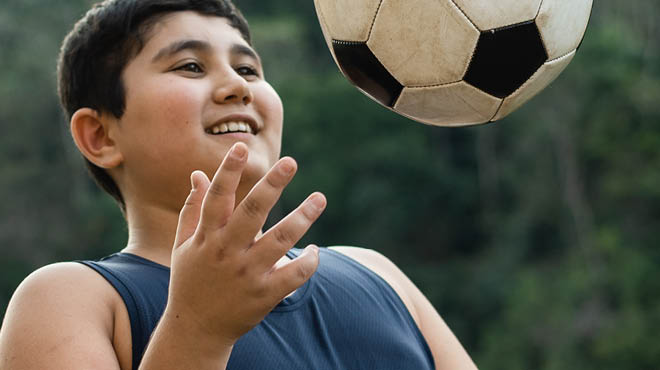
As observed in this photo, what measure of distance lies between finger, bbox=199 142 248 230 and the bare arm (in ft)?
3.28

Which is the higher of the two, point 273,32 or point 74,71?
point 74,71

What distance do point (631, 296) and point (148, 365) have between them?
2185 cm

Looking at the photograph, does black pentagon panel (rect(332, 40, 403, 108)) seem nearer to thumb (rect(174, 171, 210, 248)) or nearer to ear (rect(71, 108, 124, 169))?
ear (rect(71, 108, 124, 169))

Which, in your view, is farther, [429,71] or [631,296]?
[631,296]

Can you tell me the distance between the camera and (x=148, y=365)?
168 centimetres

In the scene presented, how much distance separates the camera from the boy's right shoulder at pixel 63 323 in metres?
1.87

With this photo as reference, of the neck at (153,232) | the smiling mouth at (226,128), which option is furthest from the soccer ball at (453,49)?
the neck at (153,232)

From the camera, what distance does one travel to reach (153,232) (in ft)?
7.65

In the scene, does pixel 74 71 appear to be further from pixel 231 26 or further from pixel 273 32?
pixel 273 32

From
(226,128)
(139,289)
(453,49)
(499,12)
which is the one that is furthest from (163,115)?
(499,12)

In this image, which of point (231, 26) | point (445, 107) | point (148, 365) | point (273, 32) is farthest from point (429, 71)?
point (273, 32)

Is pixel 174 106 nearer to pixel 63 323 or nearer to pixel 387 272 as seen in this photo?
pixel 63 323

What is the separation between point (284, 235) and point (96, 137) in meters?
1.03

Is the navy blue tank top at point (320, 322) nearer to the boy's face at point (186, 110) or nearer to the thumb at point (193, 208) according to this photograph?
the boy's face at point (186, 110)
